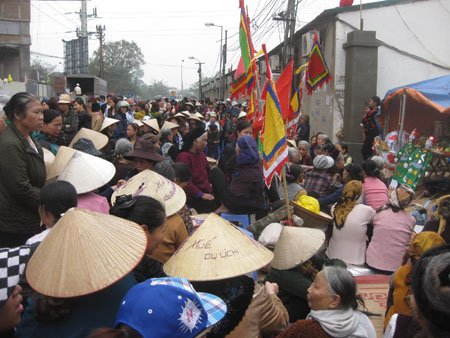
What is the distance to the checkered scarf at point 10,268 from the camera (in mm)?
1730

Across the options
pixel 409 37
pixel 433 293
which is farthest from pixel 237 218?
pixel 409 37

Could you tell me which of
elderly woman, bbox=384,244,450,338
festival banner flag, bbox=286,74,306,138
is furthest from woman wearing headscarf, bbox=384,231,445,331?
festival banner flag, bbox=286,74,306,138

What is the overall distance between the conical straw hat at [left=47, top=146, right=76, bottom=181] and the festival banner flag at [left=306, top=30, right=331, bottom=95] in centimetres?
622

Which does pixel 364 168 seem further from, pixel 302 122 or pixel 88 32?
pixel 88 32

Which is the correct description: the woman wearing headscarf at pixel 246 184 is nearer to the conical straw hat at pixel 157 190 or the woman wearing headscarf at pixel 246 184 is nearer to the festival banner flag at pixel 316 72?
the conical straw hat at pixel 157 190

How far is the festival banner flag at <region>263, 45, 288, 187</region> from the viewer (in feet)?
15.7

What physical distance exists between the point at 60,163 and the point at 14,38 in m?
35.0

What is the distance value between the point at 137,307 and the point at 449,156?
8.76m

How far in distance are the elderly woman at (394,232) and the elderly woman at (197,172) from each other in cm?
212

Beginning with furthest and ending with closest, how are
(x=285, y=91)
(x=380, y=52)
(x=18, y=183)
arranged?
(x=380, y=52), (x=285, y=91), (x=18, y=183)

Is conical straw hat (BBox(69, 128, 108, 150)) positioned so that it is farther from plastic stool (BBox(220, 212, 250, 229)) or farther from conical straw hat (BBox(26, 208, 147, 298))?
conical straw hat (BBox(26, 208, 147, 298))

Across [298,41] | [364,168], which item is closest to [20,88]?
[298,41]

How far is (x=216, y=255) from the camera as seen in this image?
8.00ft

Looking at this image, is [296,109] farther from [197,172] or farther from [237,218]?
[237,218]
